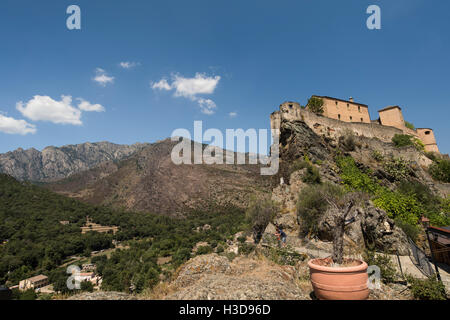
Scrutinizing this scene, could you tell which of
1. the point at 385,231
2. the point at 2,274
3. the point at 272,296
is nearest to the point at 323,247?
the point at 385,231

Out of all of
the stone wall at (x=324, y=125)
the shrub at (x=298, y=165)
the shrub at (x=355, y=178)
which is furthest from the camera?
the stone wall at (x=324, y=125)

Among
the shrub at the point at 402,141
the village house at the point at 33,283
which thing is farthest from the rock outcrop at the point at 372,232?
the village house at the point at 33,283

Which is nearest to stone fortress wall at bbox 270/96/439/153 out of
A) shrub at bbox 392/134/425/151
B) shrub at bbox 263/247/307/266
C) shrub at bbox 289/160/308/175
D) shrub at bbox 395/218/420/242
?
shrub at bbox 392/134/425/151

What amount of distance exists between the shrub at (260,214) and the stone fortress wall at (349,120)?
9.16m

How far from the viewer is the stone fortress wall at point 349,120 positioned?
2356 cm

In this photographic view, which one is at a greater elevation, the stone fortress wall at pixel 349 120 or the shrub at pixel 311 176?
the stone fortress wall at pixel 349 120

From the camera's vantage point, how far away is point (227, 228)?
82.1 meters

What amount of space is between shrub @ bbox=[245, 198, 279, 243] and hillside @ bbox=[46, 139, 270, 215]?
5789cm

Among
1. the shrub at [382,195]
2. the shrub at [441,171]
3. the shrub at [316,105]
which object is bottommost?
the shrub at [382,195]

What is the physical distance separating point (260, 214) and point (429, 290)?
15913mm

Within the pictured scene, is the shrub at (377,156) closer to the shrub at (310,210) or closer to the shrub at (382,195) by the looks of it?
the shrub at (382,195)

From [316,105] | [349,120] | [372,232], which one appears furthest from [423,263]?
[349,120]

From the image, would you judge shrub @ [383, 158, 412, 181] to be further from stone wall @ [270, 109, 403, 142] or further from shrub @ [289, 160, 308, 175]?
shrub @ [289, 160, 308, 175]

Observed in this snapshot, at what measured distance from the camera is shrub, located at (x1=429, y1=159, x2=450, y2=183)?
74.2ft
